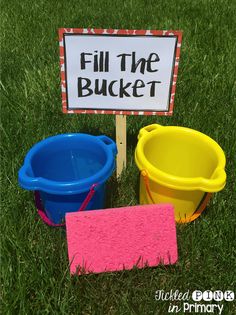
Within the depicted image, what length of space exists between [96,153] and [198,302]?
0.62 m

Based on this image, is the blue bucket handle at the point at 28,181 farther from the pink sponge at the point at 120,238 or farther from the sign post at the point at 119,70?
the sign post at the point at 119,70

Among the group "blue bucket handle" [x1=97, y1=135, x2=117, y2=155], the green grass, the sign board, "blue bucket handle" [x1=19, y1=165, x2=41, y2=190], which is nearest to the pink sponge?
the green grass

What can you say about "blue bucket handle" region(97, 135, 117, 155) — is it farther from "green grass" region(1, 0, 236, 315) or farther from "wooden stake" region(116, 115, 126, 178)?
"green grass" region(1, 0, 236, 315)

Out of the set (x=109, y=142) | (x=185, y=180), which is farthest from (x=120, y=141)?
(x=185, y=180)

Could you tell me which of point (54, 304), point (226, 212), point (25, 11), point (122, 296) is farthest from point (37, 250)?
point (25, 11)

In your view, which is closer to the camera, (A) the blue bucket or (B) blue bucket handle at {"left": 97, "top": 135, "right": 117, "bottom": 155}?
(A) the blue bucket

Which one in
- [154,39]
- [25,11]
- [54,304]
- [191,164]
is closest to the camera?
[54,304]

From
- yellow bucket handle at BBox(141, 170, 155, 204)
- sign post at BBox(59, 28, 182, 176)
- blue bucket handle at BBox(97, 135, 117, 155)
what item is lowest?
yellow bucket handle at BBox(141, 170, 155, 204)

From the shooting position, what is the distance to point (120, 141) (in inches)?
61.6

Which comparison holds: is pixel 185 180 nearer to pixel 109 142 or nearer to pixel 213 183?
pixel 213 183

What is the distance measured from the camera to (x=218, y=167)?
53.1 inches

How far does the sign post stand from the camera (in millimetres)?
1319

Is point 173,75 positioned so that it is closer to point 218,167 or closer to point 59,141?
point 218,167

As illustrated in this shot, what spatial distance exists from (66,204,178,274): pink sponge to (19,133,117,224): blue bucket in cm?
10
